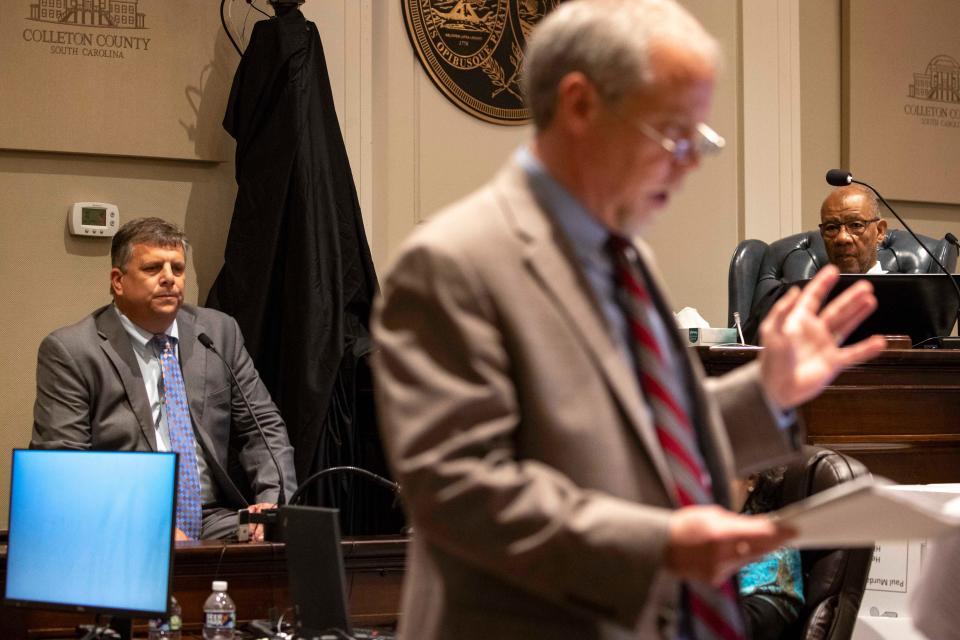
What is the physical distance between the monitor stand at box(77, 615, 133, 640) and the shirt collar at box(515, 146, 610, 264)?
1577 millimetres

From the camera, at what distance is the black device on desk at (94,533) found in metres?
2.42

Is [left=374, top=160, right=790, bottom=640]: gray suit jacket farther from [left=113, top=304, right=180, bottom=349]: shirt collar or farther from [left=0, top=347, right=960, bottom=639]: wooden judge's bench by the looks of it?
[left=113, top=304, right=180, bottom=349]: shirt collar

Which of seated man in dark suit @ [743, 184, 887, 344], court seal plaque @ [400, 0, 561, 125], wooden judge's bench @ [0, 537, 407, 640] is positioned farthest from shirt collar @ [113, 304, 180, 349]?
seated man in dark suit @ [743, 184, 887, 344]

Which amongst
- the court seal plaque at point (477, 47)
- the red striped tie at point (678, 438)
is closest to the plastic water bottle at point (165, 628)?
the red striped tie at point (678, 438)

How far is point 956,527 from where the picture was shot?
1.23 m

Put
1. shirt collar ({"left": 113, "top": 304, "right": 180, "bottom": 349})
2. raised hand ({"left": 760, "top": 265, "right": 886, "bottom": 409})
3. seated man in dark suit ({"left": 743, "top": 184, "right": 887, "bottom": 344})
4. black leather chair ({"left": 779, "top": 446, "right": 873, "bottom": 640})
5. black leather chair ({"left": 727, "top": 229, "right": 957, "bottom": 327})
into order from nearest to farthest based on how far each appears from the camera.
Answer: raised hand ({"left": 760, "top": 265, "right": 886, "bottom": 409})
black leather chair ({"left": 779, "top": 446, "right": 873, "bottom": 640})
shirt collar ({"left": 113, "top": 304, "right": 180, "bottom": 349})
seated man in dark suit ({"left": 743, "top": 184, "right": 887, "bottom": 344})
black leather chair ({"left": 727, "top": 229, "right": 957, "bottom": 327})

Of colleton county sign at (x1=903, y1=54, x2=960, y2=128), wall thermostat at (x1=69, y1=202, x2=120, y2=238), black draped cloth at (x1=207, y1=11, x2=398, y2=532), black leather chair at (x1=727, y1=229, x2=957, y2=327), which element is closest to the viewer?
black draped cloth at (x1=207, y1=11, x2=398, y2=532)

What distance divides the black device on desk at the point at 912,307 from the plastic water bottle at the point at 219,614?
221 cm

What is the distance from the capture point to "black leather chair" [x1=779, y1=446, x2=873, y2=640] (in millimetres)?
2820

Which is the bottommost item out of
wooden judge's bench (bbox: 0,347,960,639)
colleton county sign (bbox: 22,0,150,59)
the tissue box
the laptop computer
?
the laptop computer

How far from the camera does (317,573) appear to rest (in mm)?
2301

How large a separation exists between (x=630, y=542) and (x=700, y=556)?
6cm

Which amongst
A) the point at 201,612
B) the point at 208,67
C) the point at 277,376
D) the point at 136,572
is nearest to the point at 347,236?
the point at 277,376

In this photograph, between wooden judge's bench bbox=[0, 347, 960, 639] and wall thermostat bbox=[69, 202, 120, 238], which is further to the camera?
wall thermostat bbox=[69, 202, 120, 238]
